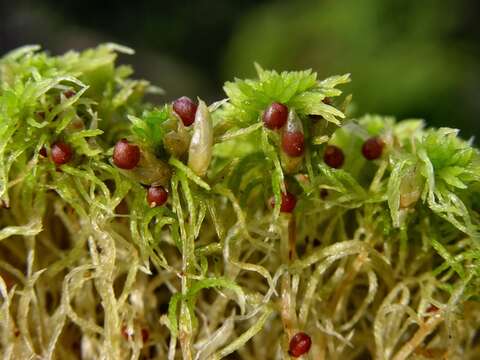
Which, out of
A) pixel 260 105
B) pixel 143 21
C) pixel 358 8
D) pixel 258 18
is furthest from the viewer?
pixel 143 21

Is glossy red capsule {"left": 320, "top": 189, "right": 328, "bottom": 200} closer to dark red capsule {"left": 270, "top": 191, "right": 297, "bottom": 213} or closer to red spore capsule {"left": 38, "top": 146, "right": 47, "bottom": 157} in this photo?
dark red capsule {"left": 270, "top": 191, "right": 297, "bottom": 213}

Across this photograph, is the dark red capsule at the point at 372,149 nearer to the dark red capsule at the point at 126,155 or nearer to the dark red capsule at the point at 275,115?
the dark red capsule at the point at 275,115

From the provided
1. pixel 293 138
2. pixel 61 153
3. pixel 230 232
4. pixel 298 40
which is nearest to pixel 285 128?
pixel 293 138

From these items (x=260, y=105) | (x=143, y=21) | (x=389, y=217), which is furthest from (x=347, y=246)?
(x=143, y=21)

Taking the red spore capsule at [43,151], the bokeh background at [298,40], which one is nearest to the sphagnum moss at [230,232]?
the red spore capsule at [43,151]

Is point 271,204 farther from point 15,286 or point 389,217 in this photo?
point 15,286
